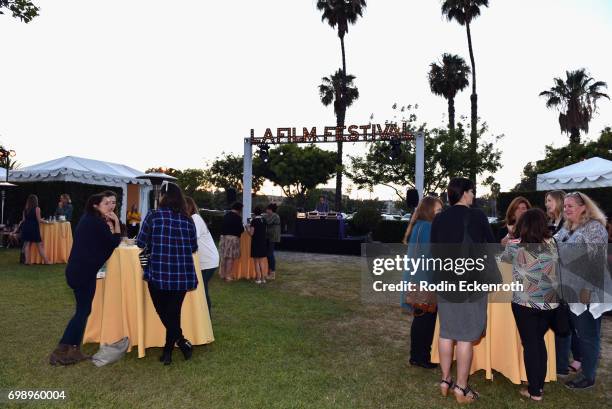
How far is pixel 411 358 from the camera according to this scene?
367 centimetres

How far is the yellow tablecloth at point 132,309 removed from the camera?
11.9 ft

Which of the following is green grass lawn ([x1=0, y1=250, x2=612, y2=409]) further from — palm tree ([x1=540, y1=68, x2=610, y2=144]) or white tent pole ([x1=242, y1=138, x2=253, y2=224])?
palm tree ([x1=540, y1=68, x2=610, y2=144])

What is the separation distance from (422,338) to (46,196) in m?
12.8

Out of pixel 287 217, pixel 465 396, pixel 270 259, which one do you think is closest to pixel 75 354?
pixel 465 396

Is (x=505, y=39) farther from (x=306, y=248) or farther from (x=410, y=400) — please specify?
(x=410, y=400)

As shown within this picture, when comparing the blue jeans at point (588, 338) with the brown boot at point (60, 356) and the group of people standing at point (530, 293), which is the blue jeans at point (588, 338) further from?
the brown boot at point (60, 356)

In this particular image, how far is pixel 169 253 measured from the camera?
3.30 metres

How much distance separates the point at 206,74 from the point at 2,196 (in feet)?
24.5

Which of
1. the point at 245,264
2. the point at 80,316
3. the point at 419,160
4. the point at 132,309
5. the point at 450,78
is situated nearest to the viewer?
the point at 80,316

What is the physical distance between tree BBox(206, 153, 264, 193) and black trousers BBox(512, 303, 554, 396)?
4376 cm

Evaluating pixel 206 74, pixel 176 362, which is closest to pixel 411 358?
pixel 176 362

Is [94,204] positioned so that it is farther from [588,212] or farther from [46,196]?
[46,196]

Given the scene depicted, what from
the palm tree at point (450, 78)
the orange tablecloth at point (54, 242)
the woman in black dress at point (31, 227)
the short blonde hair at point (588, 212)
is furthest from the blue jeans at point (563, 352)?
the palm tree at point (450, 78)

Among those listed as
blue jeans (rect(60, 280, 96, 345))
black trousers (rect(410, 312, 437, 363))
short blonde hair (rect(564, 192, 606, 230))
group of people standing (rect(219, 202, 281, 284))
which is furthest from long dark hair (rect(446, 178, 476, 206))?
group of people standing (rect(219, 202, 281, 284))
